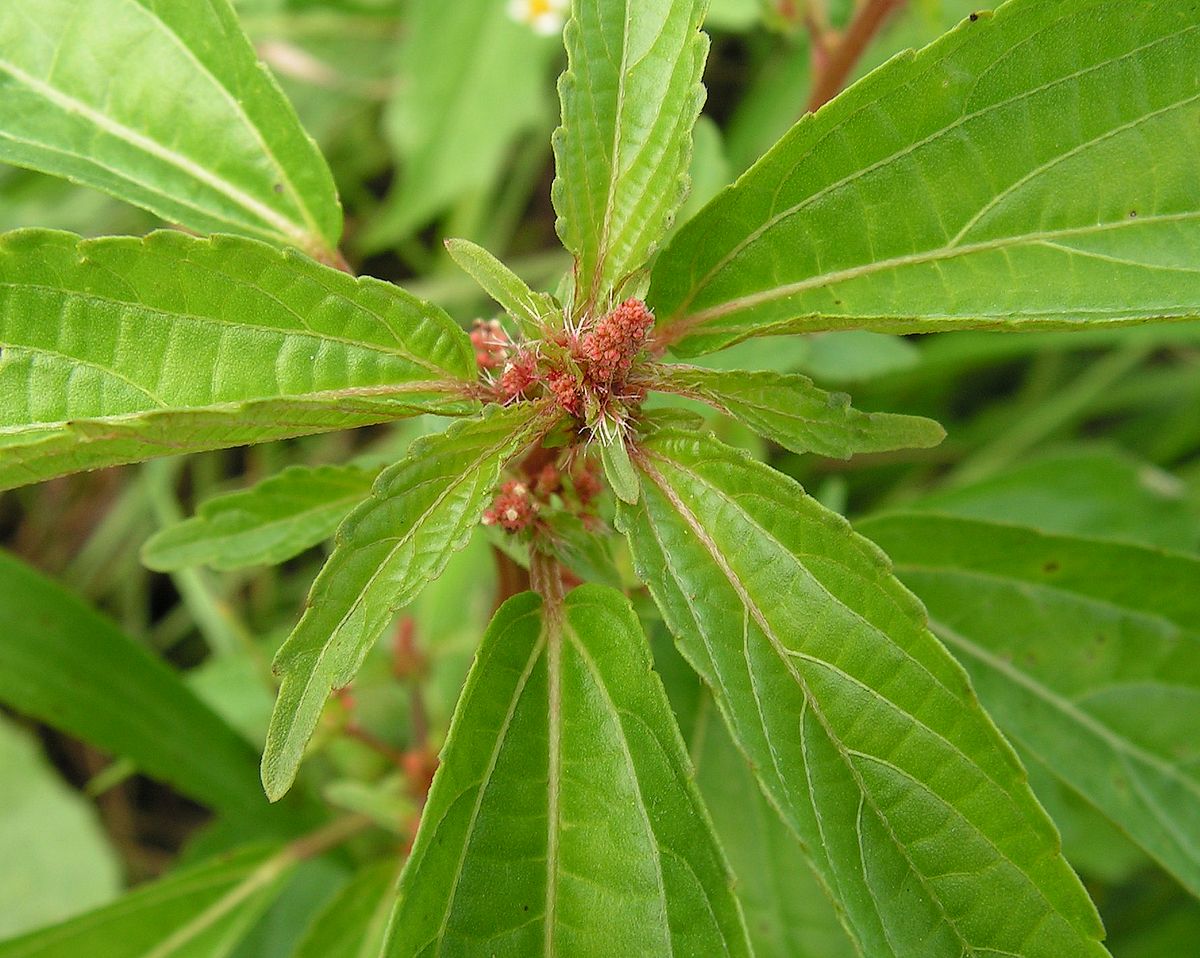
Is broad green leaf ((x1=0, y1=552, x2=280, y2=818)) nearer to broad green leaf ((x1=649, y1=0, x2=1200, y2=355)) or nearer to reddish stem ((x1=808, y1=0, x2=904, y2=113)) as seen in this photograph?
broad green leaf ((x1=649, y1=0, x2=1200, y2=355))

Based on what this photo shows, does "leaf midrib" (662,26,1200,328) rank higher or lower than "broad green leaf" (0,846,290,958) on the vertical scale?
higher

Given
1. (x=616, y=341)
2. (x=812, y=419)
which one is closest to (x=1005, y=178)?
(x=812, y=419)

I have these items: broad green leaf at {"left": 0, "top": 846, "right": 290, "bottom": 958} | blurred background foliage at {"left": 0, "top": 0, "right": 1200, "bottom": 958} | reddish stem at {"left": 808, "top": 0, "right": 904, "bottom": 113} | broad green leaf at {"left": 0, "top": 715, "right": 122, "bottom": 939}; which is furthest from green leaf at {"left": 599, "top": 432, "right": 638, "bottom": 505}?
broad green leaf at {"left": 0, "top": 715, "right": 122, "bottom": 939}

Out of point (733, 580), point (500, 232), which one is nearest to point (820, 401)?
point (733, 580)

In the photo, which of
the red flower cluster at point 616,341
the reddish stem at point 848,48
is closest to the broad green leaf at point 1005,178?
the red flower cluster at point 616,341

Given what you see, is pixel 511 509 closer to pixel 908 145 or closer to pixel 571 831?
pixel 571 831

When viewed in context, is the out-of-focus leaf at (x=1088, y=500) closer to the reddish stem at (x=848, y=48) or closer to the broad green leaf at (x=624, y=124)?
the reddish stem at (x=848, y=48)

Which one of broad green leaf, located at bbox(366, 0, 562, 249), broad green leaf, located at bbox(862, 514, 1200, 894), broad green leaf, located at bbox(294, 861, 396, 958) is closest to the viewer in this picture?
broad green leaf, located at bbox(862, 514, 1200, 894)
